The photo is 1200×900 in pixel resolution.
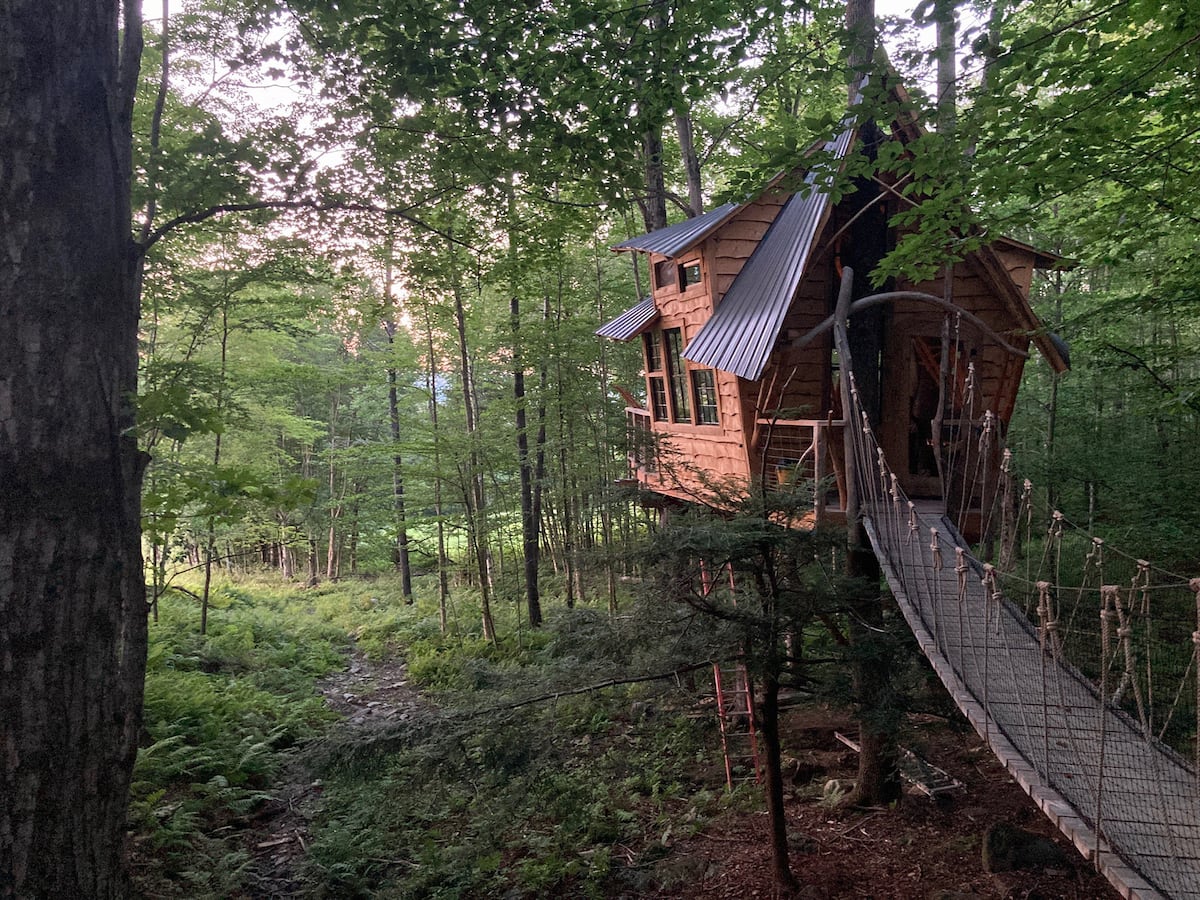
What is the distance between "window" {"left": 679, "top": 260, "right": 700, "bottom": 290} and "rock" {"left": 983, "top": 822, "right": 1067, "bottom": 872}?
5873 millimetres

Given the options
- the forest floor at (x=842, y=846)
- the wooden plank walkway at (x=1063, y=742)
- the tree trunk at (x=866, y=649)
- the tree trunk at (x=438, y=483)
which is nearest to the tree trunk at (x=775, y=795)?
the forest floor at (x=842, y=846)

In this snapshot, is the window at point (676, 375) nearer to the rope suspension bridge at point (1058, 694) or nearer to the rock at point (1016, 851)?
the rope suspension bridge at point (1058, 694)

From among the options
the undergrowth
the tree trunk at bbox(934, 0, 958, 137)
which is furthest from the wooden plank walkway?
the tree trunk at bbox(934, 0, 958, 137)

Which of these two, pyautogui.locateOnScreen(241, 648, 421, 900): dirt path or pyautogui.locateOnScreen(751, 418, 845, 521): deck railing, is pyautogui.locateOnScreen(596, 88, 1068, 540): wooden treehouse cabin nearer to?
pyautogui.locateOnScreen(751, 418, 845, 521): deck railing

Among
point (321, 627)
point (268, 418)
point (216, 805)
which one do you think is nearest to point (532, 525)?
point (321, 627)

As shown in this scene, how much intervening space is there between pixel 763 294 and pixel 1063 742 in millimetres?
4144

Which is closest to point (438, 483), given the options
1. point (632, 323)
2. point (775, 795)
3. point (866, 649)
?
point (632, 323)

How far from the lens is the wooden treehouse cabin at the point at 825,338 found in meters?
5.63

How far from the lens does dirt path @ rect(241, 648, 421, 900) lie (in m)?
5.41

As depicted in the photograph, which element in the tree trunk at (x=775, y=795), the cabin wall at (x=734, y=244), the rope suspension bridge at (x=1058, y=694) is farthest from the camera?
the cabin wall at (x=734, y=244)

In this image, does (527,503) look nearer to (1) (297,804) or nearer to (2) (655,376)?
(2) (655,376)

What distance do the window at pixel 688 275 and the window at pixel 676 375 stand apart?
65cm

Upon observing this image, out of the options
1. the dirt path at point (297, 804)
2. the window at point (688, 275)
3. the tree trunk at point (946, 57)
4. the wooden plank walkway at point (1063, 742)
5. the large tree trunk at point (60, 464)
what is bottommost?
the dirt path at point (297, 804)

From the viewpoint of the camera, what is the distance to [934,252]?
476 centimetres
